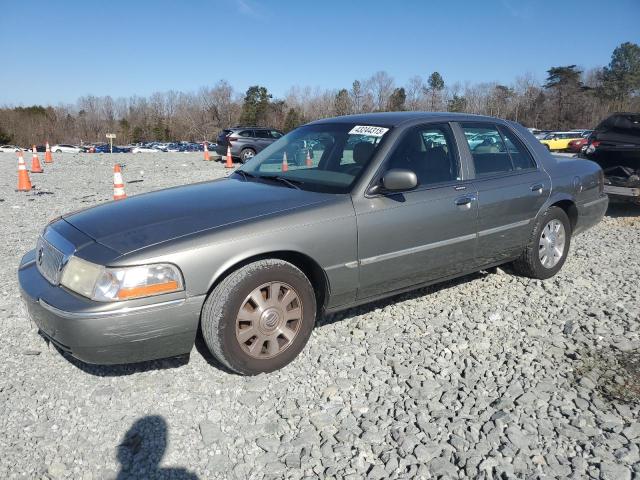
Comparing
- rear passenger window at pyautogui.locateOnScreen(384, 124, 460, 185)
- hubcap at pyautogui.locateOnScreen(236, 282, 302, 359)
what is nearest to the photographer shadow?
hubcap at pyautogui.locateOnScreen(236, 282, 302, 359)

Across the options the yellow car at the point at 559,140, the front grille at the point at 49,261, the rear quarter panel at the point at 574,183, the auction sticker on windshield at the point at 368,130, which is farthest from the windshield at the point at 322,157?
the yellow car at the point at 559,140

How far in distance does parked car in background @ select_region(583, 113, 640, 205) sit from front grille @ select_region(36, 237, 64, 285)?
7.59m

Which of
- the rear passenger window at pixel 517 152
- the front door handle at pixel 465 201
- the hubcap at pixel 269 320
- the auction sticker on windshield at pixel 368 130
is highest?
the auction sticker on windshield at pixel 368 130

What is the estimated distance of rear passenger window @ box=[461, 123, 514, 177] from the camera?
4.20 m

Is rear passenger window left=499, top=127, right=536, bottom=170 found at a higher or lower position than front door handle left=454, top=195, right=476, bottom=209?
higher

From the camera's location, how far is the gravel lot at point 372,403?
2391 millimetres

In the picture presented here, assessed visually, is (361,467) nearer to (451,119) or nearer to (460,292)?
(460,292)

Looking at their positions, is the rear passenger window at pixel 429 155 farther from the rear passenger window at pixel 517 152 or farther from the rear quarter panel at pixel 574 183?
the rear quarter panel at pixel 574 183

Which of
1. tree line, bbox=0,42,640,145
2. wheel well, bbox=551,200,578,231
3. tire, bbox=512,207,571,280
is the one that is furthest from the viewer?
tree line, bbox=0,42,640,145

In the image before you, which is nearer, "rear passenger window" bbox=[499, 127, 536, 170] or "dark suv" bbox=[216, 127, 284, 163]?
"rear passenger window" bbox=[499, 127, 536, 170]

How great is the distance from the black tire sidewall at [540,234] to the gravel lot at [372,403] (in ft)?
1.70

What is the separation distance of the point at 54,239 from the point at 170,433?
149 centimetres

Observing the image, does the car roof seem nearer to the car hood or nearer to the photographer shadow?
the car hood

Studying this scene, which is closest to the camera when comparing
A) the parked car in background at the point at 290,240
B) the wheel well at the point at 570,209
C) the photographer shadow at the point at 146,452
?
the photographer shadow at the point at 146,452
